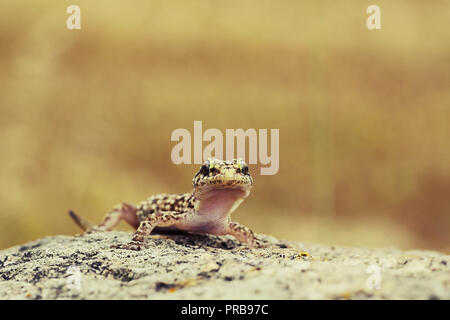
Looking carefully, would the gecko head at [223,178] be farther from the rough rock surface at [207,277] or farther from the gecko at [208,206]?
the rough rock surface at [207,277]

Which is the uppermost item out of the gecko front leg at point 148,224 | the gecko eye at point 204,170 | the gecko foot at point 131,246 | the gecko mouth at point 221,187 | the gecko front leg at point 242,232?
the gecko eye at point 204,170

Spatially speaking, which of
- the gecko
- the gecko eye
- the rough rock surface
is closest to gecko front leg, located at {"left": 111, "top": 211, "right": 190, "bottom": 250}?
the gecko

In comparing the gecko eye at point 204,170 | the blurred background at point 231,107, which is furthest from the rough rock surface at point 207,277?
the blurred background at point 231,107

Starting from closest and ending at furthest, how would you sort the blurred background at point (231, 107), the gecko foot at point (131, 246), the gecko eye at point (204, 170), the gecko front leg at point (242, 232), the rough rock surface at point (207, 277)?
1. the rough rock surface at point (207, 277)
2. the gecko foot at point (131, 246)
3. the gecko eye at point (204, 170)
4. the gecko front leg at point (242, 232)
5. the blurred background at point (231, 107)

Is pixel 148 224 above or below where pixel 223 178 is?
below

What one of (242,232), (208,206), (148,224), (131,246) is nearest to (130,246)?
(131,246)

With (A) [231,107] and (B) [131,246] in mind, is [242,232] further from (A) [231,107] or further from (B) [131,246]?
(A) [231,107]
